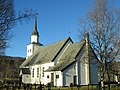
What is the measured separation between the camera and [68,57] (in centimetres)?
4584

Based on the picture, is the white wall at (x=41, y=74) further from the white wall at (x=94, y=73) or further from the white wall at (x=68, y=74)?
the white wall at (x=94, y=73)

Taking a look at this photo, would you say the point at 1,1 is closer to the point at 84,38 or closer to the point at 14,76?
the point at 84,38

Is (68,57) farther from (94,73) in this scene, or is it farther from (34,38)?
(34,38)

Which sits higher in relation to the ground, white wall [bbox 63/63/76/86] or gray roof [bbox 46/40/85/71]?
gray roof [bbox 46/40/85/71]

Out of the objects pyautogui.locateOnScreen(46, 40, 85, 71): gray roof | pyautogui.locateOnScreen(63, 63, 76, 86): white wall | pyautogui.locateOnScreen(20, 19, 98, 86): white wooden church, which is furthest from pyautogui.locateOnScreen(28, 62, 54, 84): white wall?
pyautogui.locateOnScreen(63, 63, 76, 86): white wall

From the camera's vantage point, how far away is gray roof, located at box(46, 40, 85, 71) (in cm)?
4359

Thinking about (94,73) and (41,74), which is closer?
(94,73)

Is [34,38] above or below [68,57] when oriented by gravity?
above

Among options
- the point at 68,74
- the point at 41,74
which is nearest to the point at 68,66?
the point at 68,74

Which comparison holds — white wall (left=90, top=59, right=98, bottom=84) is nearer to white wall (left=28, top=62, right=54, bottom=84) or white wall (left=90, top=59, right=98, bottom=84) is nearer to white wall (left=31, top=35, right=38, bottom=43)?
white wall (left=28, top=62, right=54, bottom=84)

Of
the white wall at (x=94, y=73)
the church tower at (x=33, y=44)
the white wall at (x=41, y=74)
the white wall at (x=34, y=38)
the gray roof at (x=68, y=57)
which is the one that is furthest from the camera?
the white wall at (x=34, y=38)

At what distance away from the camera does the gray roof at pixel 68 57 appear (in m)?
43.6

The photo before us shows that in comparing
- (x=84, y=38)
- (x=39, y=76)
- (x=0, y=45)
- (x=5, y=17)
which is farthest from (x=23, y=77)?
(x=5, y=17)

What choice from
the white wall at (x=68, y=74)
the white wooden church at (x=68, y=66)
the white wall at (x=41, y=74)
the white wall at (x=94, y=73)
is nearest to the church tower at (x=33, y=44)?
the white wall at (x=41, y=74)
